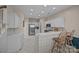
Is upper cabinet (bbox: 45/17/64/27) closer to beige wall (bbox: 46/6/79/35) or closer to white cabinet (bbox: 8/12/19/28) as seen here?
beige wall (bbox: 46/6/79/35)

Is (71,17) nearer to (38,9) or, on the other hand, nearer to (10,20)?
(38,9)

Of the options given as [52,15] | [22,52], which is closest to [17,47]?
[22,52]

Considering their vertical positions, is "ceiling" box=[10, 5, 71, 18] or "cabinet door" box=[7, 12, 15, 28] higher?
"ceiling" box=[10, 5, 71, 18]

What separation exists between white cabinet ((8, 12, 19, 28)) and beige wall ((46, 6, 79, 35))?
1.62 feet

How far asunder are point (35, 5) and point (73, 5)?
551mm

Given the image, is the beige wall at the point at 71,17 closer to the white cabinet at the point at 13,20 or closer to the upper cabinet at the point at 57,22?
the upper cabinet at the point at 57,22

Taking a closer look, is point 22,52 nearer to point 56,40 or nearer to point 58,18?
point 56,40

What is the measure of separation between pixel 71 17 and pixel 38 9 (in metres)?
0.51

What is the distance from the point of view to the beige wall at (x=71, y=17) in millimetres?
1955

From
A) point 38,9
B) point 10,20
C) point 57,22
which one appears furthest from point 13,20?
point 57,22

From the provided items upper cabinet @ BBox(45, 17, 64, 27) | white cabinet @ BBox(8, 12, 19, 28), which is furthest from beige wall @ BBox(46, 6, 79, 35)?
white cabinet @ BBox(8, 12, 19, 28)

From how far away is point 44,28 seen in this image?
205 cm

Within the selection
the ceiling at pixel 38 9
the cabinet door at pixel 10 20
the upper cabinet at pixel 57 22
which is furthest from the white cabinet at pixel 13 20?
the upper cabinet at pixel 57 22

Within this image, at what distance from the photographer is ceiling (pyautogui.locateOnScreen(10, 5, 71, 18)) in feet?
6.40
